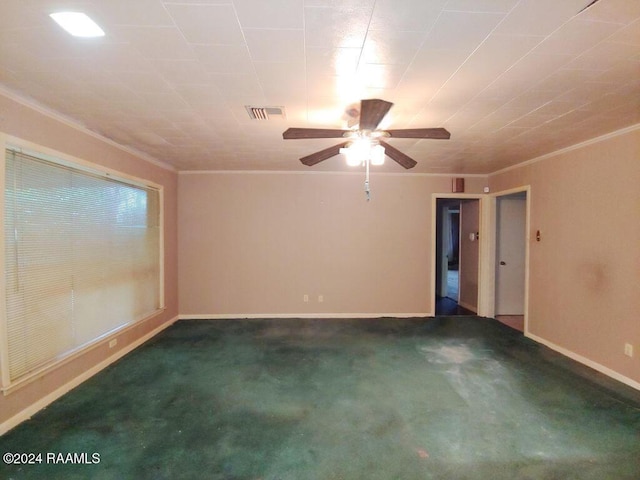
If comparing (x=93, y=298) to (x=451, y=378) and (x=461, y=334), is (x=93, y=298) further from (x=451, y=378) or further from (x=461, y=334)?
(x=461, y=334)

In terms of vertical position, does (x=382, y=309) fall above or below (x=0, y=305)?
below

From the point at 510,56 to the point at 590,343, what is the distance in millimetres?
3325

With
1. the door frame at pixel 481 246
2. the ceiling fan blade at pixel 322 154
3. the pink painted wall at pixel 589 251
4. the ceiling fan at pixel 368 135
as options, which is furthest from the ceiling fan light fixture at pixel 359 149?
the door frame at pixel 481 246

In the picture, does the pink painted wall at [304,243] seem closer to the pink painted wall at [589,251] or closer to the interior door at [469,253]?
the interior door at [469,253]

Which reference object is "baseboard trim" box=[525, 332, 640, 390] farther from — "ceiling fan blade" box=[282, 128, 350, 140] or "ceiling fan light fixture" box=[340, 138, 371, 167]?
"ceiling fan blade" box=[282, 128, 350, 140]

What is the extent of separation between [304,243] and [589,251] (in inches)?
149

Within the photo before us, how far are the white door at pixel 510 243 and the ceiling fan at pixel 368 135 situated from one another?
3.37m

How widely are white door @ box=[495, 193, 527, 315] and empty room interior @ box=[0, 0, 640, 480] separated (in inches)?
20.8

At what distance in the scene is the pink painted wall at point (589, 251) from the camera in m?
2.88

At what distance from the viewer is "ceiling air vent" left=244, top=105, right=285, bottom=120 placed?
247 centimetres

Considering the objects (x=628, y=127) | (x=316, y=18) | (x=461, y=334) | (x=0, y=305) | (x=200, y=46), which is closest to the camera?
(x=316, y=18)

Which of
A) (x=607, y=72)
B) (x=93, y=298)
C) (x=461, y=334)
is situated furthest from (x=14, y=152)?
(x=461, y=334)

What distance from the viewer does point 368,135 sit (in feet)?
7.91

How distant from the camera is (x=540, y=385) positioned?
2.88 m
